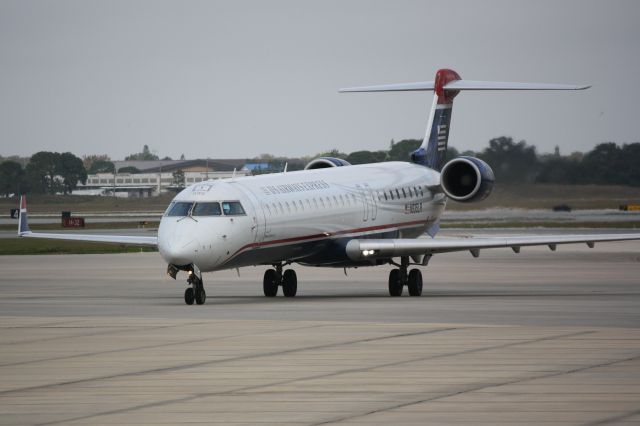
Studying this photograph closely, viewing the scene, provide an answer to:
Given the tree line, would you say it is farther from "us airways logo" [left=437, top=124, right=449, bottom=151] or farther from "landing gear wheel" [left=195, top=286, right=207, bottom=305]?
"landing gear wheel" [left=195, top=286, right=207, bottom=305]

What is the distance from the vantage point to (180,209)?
27.7 m

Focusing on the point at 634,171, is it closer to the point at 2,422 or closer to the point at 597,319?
the point at 597,319

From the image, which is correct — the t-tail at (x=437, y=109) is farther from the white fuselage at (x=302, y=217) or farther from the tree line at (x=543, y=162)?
the tree line at (x=543, y=162)

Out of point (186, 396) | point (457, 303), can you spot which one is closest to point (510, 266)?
point (457, 303)

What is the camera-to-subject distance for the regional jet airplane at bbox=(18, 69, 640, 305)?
89.8 ft

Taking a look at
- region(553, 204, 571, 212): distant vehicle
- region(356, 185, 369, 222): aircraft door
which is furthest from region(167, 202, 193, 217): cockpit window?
region(553, 204, 571, 212): distant vehicle

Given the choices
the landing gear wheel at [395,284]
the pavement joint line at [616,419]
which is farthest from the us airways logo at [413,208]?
the pavement joint line at [616,419]

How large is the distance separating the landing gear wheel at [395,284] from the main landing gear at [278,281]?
2.30 metres

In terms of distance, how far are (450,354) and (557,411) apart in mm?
4632

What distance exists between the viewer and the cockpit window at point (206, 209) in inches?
1088

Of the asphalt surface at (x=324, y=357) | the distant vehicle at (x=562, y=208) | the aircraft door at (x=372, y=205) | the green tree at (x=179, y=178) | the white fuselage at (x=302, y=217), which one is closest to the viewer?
the asphalt surface at (x=324, y=357)

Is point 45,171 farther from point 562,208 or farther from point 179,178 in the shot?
point 562,208

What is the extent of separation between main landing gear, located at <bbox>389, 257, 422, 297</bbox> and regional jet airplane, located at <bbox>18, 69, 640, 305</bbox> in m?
0.02

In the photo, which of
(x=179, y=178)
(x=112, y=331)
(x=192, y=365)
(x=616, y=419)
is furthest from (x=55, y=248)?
(x=179, y=178)
